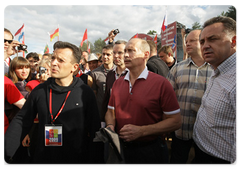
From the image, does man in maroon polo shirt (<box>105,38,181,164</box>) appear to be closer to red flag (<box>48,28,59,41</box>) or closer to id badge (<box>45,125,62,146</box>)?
id badge (<box>45,125,62,146</box>)

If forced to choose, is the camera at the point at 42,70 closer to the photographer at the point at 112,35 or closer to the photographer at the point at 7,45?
the photographer at the point at 7,45

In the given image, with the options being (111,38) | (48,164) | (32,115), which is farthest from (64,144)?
(111,38)

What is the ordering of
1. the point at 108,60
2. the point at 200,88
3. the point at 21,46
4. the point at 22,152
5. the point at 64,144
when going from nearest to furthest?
the point at 64,144 < the point at 200,88 < the point at 21,46 < the point at 22,152 < the point at 108,60

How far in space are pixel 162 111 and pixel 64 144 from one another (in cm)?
115

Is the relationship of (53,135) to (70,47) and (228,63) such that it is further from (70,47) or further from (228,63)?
(228,63)

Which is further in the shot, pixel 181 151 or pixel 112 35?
pixel 112 35

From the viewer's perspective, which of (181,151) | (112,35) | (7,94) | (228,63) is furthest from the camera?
(112,35)

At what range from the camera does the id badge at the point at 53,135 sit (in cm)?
168

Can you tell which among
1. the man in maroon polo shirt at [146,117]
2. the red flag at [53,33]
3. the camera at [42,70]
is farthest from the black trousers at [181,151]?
the red flag at [53,33]

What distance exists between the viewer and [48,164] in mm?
1678

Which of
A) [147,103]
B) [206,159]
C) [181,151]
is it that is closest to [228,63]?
[147,103]

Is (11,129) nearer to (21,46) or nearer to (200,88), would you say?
(21,46)

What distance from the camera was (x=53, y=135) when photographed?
168 cm

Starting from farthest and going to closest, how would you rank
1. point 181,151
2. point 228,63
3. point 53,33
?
1. point 53,33
2. point 181,151
3. point 228,63
